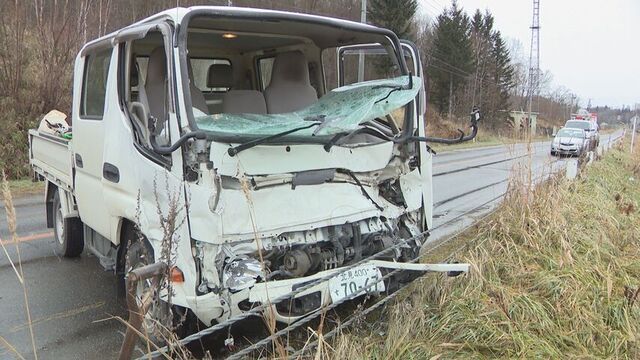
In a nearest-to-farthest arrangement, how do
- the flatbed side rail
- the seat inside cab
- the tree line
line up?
the flatbed side rail
the seat inside cab
the tree line

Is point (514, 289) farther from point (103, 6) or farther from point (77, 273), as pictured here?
point (103, 6)

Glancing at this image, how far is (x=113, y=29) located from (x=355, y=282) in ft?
63.6

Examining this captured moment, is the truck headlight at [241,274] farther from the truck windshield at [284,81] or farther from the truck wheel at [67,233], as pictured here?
the truck wheel at [67,233]

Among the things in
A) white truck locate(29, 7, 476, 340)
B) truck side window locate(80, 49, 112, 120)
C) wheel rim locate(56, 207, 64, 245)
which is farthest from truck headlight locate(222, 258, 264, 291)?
wheel rim locate(56, 207, 64, 245)

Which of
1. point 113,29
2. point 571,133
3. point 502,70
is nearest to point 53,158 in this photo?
point 113,29

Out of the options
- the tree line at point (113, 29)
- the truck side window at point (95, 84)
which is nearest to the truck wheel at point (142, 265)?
the truck side window at point (95, 84)

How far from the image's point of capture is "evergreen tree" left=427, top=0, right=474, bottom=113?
4803 cm

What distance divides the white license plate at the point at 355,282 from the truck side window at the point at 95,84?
2567 mm

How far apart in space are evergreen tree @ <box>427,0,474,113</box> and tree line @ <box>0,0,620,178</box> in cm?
9

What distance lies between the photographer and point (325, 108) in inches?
176

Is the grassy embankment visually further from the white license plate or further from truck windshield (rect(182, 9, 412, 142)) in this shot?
truck windshield (rect(182, 9, 412, 142))

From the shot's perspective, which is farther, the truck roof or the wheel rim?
the wheel rim

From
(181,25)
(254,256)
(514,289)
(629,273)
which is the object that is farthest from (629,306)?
(181,25)

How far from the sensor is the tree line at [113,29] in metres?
13.9
